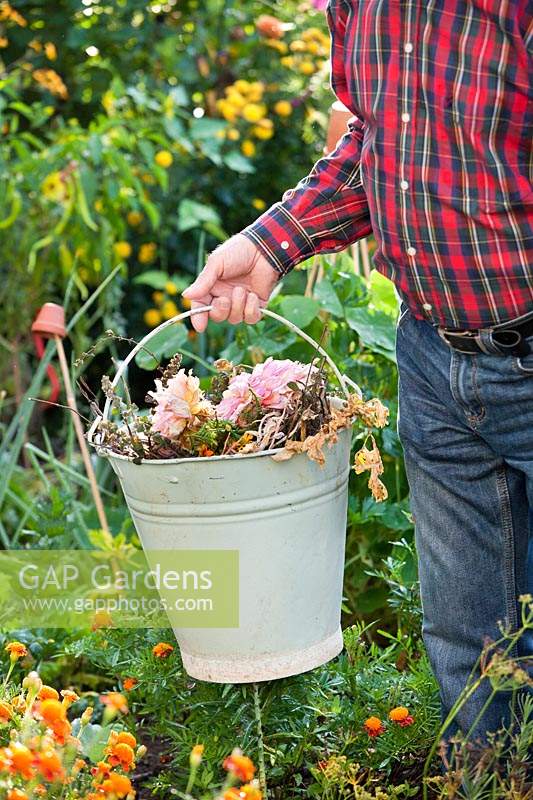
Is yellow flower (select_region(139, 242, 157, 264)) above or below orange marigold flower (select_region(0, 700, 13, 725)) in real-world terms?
below

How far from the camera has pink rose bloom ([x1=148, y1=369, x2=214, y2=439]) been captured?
1395 millimetres

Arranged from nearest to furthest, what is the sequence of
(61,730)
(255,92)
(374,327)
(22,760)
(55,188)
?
(22,760), (61,730), (374,327), (55,188), (255,92)

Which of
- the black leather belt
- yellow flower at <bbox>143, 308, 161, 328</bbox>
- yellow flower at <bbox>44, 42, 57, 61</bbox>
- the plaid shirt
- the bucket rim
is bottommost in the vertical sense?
yellow flower at <bbox>143, 308, 161, 328</bbox>

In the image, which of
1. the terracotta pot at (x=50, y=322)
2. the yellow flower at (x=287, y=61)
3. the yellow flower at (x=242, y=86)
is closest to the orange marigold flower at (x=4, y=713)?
the terracotta pot at (x=50, y=322)

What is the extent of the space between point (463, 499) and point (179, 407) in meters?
0.39

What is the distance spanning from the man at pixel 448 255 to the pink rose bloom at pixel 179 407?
0.15 metres

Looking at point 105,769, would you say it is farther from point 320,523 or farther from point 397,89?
point 397,89

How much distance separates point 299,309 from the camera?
2.19 meters

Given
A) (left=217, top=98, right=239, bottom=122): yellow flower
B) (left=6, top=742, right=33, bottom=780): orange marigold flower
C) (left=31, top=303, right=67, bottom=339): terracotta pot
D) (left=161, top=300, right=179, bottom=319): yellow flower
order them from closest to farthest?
(left=6, top=742, right=33, bottom=780): orange marigold flower < (left=31, top=303, right=67, bottom=339): terracotta pot < (left=161, top=300, right=179, bottom=319): yellow flower < (left=217, top=98, right=239, bottom=122): yellow flower

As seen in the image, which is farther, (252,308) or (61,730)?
(252,308)

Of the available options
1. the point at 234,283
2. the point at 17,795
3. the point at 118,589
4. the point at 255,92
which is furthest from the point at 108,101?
the point at 17,795

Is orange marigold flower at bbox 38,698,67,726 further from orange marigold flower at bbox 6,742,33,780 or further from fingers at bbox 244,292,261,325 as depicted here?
fingers at bbox 244,292,261,325

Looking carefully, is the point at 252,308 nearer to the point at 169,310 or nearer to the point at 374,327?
the point at 374,327

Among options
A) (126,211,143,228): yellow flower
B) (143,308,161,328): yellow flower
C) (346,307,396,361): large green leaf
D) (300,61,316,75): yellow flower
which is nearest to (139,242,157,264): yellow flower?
(126,211,143,228): yellow flower
